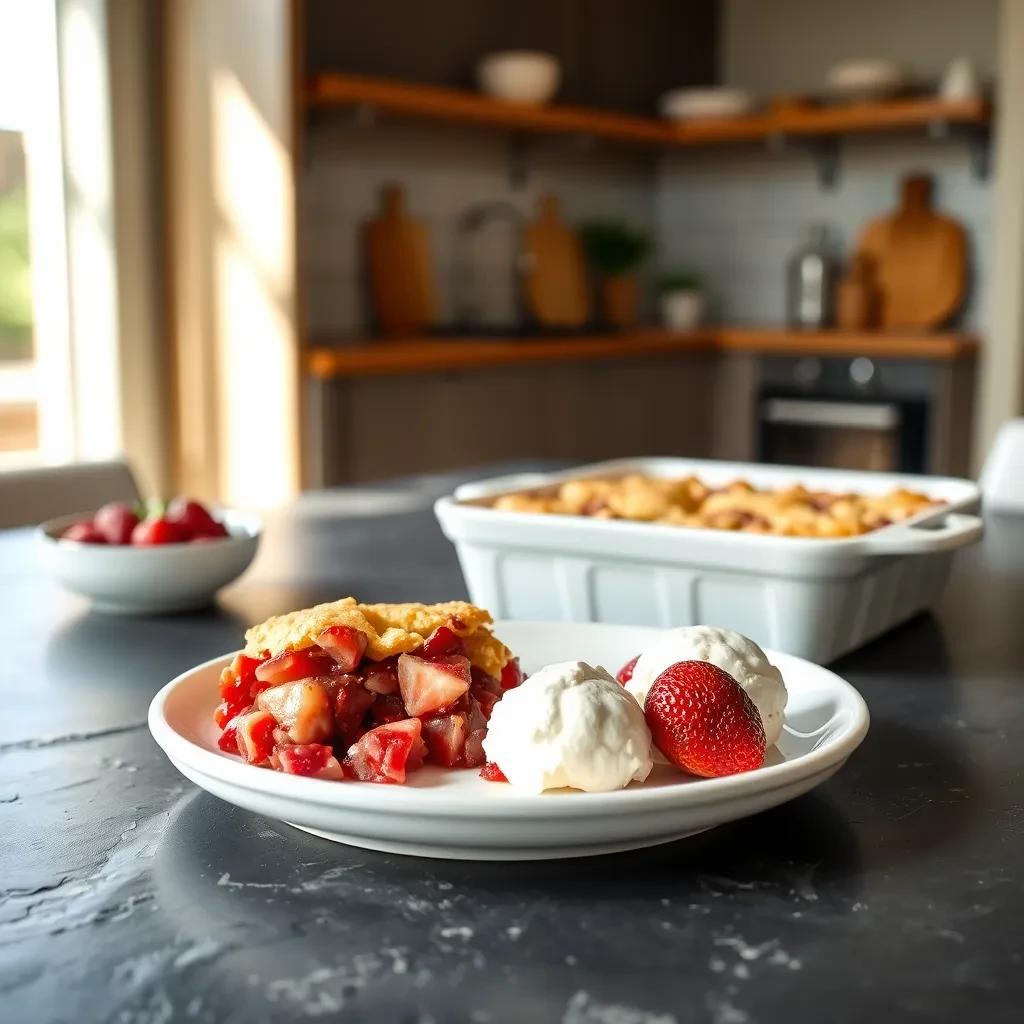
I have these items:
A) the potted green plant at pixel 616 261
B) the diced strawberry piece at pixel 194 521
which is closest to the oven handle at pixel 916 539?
the diced strawberry piece at pixel 194 521

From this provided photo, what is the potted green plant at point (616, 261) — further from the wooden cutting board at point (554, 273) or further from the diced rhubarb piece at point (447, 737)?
the diced rhubarb piece at point (447, 737)

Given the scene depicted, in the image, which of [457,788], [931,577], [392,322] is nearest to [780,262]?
[392,322]

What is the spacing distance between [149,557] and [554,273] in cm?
366

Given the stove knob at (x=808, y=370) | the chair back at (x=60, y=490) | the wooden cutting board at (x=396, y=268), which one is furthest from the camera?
the stove knob at (x=808, y=370)

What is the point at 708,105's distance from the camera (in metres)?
4.95

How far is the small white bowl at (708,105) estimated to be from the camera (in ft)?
16.2

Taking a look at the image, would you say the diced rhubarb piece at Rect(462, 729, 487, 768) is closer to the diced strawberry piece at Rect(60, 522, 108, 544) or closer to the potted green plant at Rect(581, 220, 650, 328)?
the diced strawberry piece at Rect(60, 522, 108, 544)

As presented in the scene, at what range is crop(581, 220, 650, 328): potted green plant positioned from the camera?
4.91m

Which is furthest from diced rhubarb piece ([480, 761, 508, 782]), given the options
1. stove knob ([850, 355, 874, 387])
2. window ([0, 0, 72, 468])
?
stove knob ([850, 355, 874, 387])

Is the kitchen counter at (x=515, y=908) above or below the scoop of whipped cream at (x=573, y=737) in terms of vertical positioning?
below

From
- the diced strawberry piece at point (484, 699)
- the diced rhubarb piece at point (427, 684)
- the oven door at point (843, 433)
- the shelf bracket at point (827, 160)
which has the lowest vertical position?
the oven door at point (843, 433)

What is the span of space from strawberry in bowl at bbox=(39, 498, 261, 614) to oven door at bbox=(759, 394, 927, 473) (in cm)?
325

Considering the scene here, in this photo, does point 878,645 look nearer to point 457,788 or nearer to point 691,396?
point 457,788

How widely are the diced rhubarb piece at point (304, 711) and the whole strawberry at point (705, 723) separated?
0.59 ft
